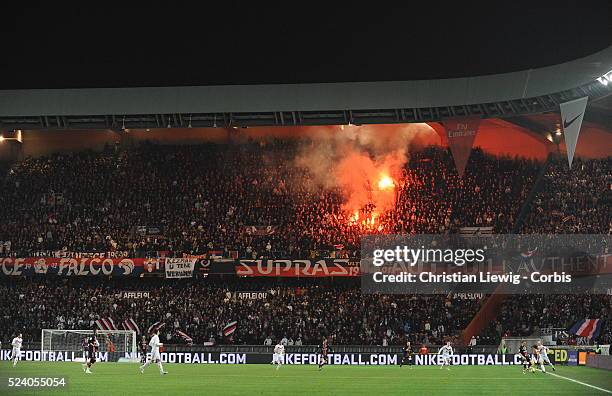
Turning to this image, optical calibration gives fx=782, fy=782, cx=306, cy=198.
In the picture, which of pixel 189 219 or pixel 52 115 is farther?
pixel 189 219

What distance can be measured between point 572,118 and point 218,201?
18650 millimetres

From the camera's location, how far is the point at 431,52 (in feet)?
79.9

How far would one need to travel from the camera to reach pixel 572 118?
31.8 metres

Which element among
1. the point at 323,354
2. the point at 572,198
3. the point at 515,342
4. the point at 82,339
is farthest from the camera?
the point at 572,198

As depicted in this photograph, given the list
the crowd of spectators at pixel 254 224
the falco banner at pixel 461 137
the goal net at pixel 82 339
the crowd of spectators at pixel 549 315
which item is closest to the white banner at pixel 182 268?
the crowd of spectators at pixel 254 224

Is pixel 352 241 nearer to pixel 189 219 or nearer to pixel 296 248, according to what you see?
pixel 296 248

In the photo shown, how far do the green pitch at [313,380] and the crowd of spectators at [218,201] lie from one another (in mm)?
9570

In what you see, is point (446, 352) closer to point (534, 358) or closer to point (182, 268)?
point (534, 358)

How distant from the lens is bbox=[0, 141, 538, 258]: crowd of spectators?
3894 cm

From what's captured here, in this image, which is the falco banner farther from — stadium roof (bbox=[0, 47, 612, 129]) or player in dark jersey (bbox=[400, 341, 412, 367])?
player in dark jersey (bbox=[400, 341, 412, 367])

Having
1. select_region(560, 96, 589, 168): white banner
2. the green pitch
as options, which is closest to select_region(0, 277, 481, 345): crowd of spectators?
the green pitch

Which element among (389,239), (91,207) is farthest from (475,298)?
(91,207)

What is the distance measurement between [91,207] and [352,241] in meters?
13.8

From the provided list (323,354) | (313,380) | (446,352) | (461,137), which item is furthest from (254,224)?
(313,380)
